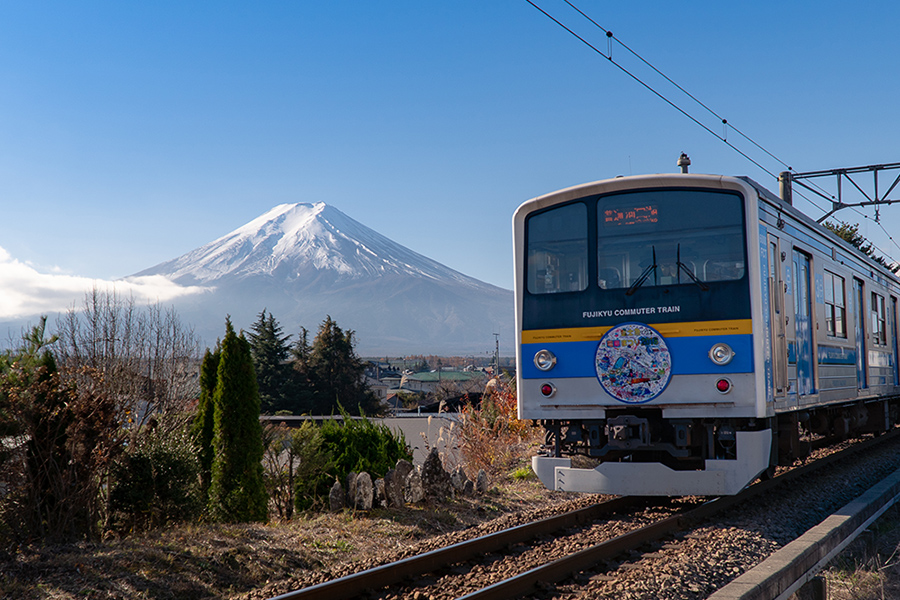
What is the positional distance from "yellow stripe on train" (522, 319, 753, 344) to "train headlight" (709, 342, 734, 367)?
13cm

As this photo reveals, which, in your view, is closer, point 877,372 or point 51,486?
point 51,486

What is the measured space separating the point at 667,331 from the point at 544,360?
4.16 ft

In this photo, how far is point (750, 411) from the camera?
7.08 m

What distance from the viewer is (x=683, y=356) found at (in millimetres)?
7332

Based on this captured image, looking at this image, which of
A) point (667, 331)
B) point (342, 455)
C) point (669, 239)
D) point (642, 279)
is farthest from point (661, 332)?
point (342, 455)

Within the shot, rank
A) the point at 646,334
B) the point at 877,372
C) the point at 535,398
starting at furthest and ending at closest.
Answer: the point at 877,372 < the point at 535,398 < the point at 646,334

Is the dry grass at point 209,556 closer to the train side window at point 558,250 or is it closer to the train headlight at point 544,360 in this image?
the train headlight at point 544,360

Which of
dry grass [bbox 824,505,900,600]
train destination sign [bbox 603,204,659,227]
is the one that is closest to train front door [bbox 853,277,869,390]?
dry grass [bbox 824,505,900,600]

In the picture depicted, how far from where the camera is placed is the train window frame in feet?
41.1

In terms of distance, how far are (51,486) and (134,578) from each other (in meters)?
1.59

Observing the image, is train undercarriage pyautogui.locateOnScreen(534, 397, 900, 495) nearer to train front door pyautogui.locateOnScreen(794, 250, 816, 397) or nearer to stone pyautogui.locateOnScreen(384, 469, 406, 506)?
train front door pyautogui.locateOnScreen(794, 250, 816, 397)

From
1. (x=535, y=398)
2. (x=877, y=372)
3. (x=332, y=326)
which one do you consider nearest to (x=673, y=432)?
(x=535, y=398)

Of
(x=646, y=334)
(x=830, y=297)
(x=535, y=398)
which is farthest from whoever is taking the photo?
(x=830, y=297)

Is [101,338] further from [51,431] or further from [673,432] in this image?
[673,432]
